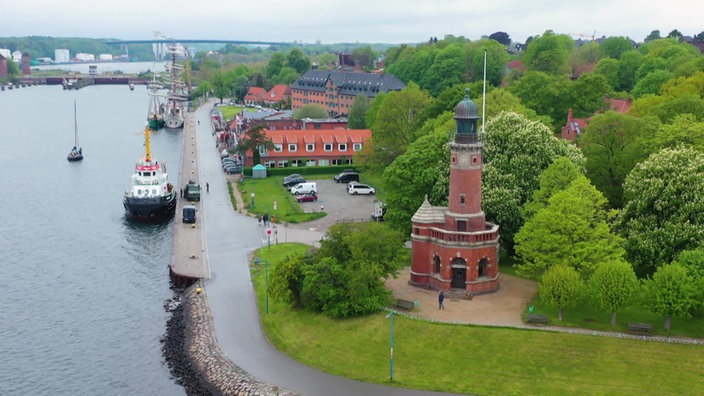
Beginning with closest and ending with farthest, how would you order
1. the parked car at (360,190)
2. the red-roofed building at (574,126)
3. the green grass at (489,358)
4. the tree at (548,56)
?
the green grass at (489,358)
the parked car at (360,190)
the red-roofed building at (574,126)
the tree at (548,56)

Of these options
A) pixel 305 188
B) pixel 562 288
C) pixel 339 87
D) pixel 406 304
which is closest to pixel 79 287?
pixel 406 304

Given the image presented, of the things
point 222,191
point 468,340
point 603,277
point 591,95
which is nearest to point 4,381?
point 468,340

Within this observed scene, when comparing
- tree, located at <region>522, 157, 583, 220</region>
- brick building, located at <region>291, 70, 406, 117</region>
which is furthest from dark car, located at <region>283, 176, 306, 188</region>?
brick building, located at <region>291, 70, 406, 117</region>

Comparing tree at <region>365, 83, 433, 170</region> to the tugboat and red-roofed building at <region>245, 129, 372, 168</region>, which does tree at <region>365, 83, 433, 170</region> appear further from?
the tugboat

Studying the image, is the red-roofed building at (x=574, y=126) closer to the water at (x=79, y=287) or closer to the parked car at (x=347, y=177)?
the parked car at (x=347, y=177)

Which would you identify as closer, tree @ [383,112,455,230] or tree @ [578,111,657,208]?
tree @ [383,112,455,230]

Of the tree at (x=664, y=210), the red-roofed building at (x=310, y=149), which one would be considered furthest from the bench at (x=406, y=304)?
the red-roofed building at (x=310, y=149)
